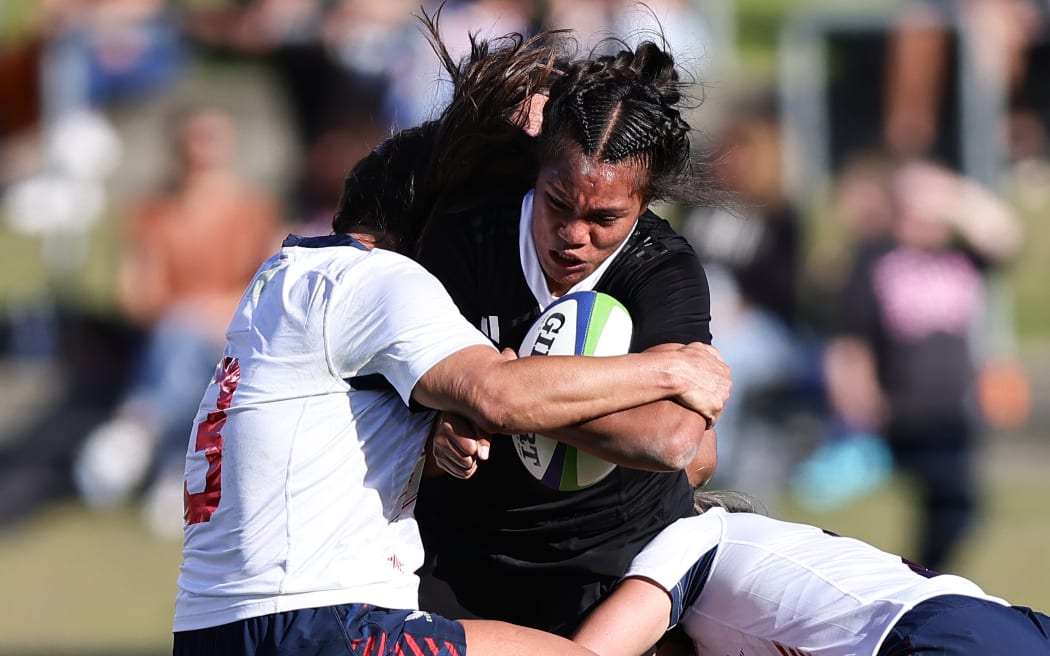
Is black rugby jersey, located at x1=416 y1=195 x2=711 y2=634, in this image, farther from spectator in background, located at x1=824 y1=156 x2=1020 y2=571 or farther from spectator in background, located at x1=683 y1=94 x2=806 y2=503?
Result: spectator in background, located at x1=824 y1=156 x2=1020 y2=571

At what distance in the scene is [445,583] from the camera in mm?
3586

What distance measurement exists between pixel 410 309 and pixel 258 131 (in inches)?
221

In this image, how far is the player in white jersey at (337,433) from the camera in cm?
276

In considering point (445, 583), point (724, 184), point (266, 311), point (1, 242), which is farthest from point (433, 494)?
point (1, 242)

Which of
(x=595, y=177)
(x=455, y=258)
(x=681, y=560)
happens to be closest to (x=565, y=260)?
(x=595, y=177)

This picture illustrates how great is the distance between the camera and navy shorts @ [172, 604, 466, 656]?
2.72 m

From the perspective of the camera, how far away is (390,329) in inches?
109

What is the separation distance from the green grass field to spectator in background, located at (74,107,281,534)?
219mm

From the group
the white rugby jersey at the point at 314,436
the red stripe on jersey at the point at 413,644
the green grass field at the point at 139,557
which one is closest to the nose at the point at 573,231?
the white rugby jersey at the point at 314,436

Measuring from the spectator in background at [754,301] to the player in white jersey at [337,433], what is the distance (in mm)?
4786

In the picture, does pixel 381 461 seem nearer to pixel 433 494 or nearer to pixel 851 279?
pixel 433 494

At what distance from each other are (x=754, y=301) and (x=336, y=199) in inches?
103

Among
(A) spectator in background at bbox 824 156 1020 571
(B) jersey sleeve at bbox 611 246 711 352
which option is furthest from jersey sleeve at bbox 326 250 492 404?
(A) spectator in background at bbox 824 156 1020 571

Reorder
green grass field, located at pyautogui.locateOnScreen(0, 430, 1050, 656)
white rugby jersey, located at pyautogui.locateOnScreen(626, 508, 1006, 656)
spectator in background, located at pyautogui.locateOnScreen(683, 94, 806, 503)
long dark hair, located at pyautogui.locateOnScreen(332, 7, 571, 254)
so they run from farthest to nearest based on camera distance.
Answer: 1. spectator in background, located at pyautogui.locateOnScreen(683, 94, 806, 503)
2. green grass field, located at pyautogui.locateOnScreen(0, 430, 1050, 656)
3. long dark hair, located at pyautogui.locateOnScreen(332, 7, 571, 254)
4. white rugby jersey, located at pyautogui.locateOnScreen(626, 508, 1006, 656)
